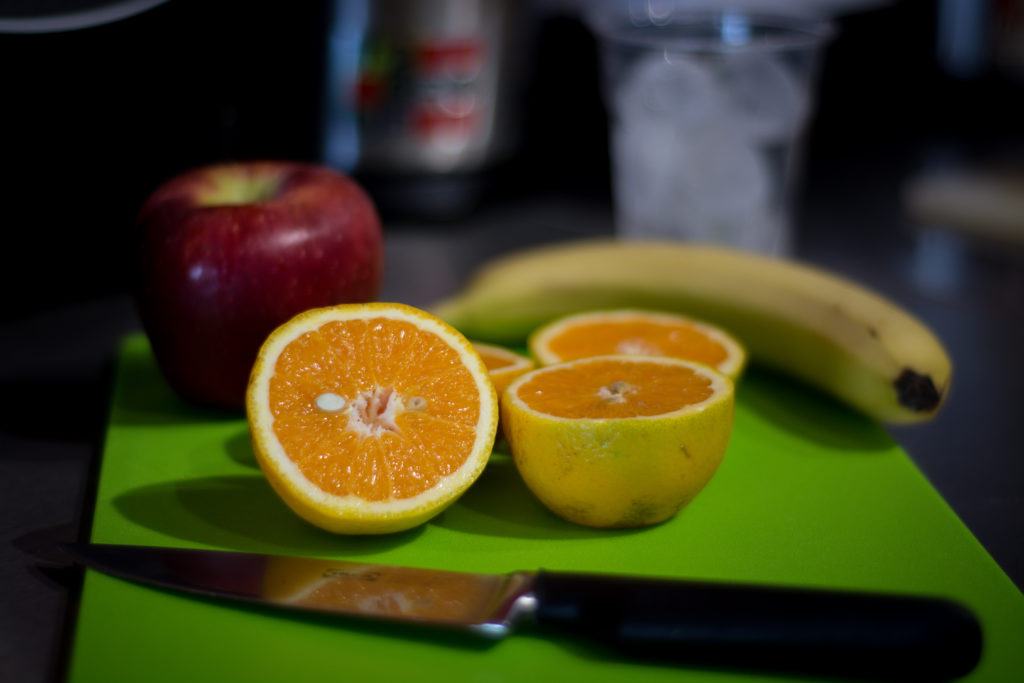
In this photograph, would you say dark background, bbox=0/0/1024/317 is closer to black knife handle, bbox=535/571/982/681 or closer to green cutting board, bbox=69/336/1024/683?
green cutting board, bbox=69/336/1024/683

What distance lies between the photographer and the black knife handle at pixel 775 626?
1.86 ft

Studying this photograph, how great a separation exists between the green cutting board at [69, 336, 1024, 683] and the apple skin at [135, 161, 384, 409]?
7 cm

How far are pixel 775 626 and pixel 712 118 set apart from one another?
0.91 m

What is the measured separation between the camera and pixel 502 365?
36.2 inches

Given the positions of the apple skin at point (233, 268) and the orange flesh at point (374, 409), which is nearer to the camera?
the orange flesh at point (374, 409)

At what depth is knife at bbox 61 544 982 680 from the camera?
0.57 meters

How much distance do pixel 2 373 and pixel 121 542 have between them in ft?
1.46

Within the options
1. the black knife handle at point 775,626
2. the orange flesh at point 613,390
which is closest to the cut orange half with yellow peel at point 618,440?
the orange flesh at point 613,390

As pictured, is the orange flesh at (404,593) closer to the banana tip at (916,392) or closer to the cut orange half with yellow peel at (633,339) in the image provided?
the cut orange half with yellow peel at (633,339)

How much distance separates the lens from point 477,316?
3.75 ft

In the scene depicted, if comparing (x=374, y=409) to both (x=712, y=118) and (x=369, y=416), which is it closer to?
(x=369, y=416)

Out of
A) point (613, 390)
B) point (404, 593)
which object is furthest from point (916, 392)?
point (404, 593)

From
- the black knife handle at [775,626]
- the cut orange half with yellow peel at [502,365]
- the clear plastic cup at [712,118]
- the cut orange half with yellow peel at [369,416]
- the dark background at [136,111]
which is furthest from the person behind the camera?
the clear plastic cup at [712,118]

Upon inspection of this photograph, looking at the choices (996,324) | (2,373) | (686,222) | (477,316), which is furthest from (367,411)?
(996,324)
